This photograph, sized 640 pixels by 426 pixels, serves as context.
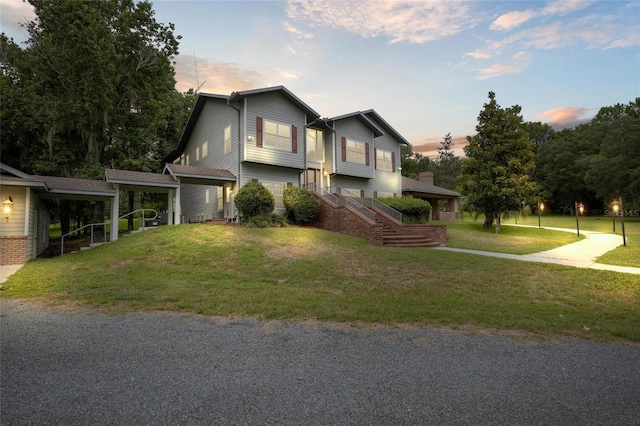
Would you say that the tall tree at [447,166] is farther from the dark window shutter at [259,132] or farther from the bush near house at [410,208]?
the dark window shutter at [259,132]

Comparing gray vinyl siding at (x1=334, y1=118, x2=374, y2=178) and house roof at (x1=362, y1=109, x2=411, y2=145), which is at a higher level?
house roof at (x1=362, y1=109, x2=411, y2=145)

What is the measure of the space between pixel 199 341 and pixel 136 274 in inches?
242

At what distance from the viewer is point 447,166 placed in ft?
258

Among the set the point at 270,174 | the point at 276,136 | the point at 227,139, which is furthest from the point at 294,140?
the point at 227,139

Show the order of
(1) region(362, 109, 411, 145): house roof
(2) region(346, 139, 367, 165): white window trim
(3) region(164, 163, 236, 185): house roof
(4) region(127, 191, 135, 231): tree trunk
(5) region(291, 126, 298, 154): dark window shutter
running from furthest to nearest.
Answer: (1) region(362, 109, 411, 145): house roof → (2) region(346, 139, 367, 165): white window trim → (4) region(127, 191, 135, 231): tree trunk → (5) region(291, 126, 298, 154): dark window shutter → (3) region(164, 163, 236, 185): house roof

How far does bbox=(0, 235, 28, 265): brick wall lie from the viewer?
11.9 m

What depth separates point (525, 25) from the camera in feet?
45.2

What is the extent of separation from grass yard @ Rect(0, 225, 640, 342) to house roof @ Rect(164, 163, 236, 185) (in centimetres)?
468

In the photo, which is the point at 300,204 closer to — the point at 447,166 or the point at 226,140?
the point at 226,140

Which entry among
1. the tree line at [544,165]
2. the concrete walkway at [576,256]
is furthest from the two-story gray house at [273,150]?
the concrete walkway at [576,256]

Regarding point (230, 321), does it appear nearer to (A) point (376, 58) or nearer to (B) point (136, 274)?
(B) point (136, 274)

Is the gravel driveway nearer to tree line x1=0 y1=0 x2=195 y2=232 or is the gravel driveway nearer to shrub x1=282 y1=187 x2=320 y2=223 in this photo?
shrub x1=282 y1=187 x2=320 y2=223

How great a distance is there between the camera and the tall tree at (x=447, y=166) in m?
70.2

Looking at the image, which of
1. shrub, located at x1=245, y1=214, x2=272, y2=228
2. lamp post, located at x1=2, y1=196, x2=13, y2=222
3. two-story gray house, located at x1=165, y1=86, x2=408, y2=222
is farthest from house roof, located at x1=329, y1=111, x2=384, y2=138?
lamp post, located at x1=2, y1=196, x2=13, y2=222
